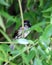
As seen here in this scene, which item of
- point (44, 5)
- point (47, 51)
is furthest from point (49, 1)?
point (47, 51)

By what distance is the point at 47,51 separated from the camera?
36.7 inches

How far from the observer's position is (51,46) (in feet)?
3.21

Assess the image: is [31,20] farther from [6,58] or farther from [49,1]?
[6,58]

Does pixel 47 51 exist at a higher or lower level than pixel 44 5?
lower

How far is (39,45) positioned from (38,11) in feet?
1.13

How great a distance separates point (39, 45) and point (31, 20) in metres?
0.32

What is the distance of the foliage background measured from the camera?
865mm

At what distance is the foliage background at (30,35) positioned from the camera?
865 millimetres

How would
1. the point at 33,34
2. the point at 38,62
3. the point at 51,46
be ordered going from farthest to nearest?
the point at 33,34 → the point at 51,46 → the point at 38,62

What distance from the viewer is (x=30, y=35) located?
1229mm

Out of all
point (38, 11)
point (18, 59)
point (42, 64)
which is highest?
point (38, 11)

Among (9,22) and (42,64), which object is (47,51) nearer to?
(42,64)

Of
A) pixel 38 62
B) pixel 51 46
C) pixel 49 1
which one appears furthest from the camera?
pixel 49 1

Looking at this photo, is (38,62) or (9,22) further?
(9,22)
